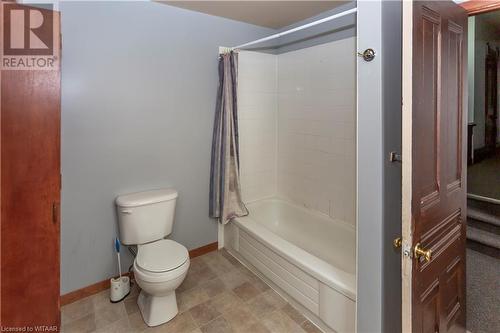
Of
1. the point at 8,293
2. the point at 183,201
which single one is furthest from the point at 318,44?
the point at 8,293

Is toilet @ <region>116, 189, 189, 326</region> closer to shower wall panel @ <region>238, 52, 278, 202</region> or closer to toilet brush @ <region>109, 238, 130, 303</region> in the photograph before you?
toilet brush @ <region>109, 238, 130, 303</region>

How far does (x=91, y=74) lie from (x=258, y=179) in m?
1.84

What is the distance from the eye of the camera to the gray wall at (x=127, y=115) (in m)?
2.13

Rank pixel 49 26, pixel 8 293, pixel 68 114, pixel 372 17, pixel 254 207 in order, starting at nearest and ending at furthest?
pixel 8 293 < pixel 372 17 < pixel 49 26 < pixel 68 114 < pixel 254 207

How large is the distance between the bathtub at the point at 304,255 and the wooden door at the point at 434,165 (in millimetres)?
478

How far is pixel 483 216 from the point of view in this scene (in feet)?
9.68

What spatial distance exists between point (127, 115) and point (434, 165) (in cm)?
215

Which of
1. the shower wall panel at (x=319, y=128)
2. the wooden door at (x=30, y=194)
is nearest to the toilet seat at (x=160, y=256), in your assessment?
the wooden door at (x=30, y=194)

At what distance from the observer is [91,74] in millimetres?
2156

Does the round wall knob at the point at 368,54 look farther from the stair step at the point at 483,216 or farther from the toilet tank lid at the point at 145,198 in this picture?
the stair step at the point at 483,216

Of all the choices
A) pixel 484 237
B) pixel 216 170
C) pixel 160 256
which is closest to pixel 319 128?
pixel 216 170

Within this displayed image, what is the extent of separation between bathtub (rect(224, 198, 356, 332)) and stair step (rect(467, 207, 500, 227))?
1.56m

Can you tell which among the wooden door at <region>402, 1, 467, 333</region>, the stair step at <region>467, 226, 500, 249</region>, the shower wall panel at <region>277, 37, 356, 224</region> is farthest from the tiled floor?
the stair step at <region>467, 226, 500, 249</region>

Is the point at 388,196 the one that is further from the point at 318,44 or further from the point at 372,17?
the point at 318,44
